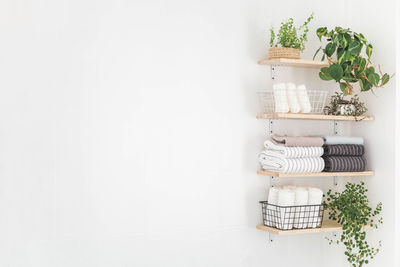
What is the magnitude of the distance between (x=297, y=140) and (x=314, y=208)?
1.18 ft

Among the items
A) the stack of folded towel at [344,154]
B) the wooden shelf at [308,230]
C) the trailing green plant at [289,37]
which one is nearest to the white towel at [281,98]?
the trailing green plant at [289,37]

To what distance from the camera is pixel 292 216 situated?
110 inches

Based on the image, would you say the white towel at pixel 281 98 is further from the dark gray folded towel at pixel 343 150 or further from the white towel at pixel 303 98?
the dark gray folded towel at pixel 343 150

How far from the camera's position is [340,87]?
2.92 metres

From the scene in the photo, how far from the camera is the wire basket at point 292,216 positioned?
9.11 ft

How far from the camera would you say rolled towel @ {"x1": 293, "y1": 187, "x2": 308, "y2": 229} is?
2812 mm

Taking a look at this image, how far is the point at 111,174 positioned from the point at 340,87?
1.28 m

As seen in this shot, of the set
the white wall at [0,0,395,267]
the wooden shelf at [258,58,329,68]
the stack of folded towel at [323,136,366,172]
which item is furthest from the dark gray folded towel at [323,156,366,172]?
the wooden shelf at [258,58,329,68]

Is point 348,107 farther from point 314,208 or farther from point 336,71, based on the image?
point 314,208

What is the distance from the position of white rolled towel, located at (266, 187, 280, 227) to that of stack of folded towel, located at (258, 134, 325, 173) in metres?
0.12

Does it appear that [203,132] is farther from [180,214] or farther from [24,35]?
[24,35]

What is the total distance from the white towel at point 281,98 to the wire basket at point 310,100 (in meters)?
0.08

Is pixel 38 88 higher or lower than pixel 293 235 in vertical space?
higher

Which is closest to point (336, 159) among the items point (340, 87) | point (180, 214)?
point (340, 87)
